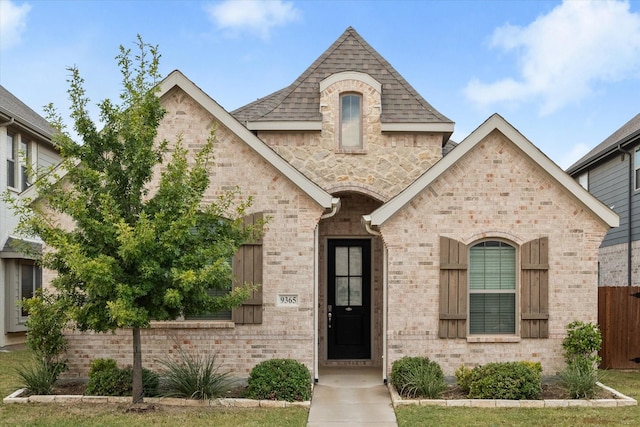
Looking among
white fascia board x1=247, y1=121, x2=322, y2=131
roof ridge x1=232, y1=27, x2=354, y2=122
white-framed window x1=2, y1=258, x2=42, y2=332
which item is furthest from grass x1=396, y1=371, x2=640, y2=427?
white-framed window x1=2, y1=258, x2=42, y2=332

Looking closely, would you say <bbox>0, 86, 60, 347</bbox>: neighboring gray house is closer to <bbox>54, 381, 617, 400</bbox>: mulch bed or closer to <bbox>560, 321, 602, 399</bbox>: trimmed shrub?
<bbox>54, 381, 617, 400</bbox>: mulch bed

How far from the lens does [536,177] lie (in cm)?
1231

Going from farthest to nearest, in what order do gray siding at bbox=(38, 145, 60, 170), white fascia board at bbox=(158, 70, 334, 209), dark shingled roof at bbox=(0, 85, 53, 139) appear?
gray siding at bbox=(38, 145, 60, 170), dark shingled roof at bbox=(0, 85, 53, 139), white fascia board at bbox=(158, 70, 334, 209)

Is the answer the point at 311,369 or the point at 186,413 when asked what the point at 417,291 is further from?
the point at 186,413

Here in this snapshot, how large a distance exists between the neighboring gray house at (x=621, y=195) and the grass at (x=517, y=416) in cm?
1070

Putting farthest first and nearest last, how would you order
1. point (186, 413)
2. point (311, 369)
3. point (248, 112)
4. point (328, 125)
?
1. point (248, 112)
2. point (328, 125)
3. point (311, 369)
4. point (186, 413)

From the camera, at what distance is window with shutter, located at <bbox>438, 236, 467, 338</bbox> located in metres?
12.0

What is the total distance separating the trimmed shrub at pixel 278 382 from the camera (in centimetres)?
1084

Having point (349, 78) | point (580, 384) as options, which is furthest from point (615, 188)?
point (580, 384)

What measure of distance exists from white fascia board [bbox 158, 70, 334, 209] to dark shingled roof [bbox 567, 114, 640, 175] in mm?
11860

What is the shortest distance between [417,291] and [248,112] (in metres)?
6.49

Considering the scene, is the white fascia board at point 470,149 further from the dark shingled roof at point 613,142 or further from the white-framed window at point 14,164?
the white-framed window at point 14,164

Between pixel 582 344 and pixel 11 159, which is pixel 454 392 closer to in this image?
pixel 582 344

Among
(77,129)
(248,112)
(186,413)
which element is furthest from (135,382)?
(248,112)
